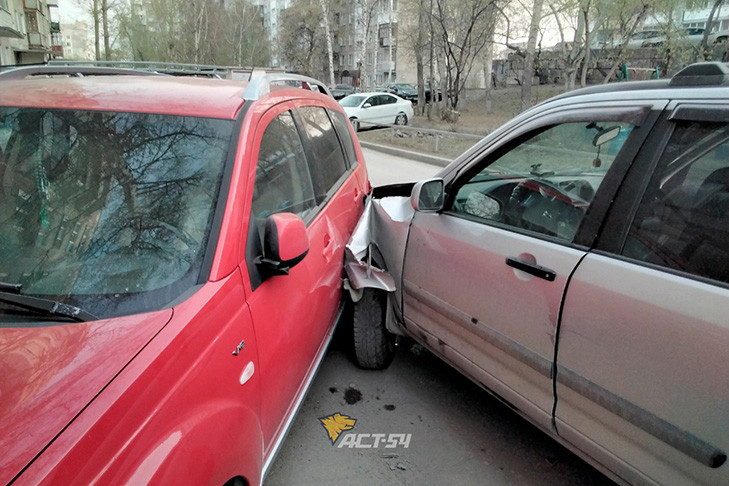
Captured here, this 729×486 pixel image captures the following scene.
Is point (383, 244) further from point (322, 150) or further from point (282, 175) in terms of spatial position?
point (282, 175)

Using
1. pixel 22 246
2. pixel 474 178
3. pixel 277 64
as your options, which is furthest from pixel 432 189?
pixel 277 64

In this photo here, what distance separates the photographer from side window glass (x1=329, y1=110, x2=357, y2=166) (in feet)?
12.6

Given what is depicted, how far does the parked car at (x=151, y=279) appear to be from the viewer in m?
1.23

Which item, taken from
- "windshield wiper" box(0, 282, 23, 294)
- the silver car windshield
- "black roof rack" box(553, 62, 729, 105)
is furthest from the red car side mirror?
the silver car windshield

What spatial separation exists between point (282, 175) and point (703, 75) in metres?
1.78

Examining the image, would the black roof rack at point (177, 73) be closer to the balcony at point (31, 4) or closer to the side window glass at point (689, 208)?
the side window glass at point (689, 208)

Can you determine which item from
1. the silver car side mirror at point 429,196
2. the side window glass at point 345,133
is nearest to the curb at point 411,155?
the side window glass at point 345,133

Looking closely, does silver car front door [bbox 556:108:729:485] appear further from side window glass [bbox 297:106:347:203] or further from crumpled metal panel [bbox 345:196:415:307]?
side window glass [bbox 297:106:347:203]

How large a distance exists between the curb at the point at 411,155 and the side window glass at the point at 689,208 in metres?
10.5

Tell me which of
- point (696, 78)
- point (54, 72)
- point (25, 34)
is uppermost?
point (25, 34)

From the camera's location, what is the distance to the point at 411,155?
1406 cm

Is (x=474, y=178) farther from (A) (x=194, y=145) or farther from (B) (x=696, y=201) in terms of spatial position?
(A) (x=194, y=145)

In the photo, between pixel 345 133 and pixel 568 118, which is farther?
pixel 345 133

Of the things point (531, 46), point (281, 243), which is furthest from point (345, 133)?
point (531, 46)
